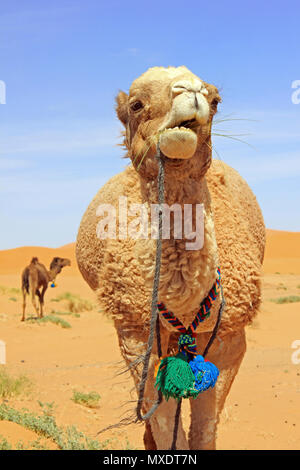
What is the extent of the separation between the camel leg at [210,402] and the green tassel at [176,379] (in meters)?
0.56

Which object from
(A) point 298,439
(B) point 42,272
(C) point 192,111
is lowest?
(A) point 298,439

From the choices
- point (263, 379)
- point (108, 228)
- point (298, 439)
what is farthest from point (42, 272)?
point (108, 228)

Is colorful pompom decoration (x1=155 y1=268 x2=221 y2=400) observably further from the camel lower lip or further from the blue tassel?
the camel lower lip

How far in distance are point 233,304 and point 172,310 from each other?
0.60m

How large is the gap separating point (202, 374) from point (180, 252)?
2.30 ft

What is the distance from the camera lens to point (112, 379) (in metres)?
8.88

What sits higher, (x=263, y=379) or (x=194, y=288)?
(x=194, y=288)

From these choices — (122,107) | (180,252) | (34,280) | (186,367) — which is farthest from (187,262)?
(34,280)

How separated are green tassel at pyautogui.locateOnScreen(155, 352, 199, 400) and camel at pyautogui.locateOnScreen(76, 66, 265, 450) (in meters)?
0.24

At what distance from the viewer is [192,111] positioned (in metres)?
2.61

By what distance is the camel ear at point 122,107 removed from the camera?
327 cm

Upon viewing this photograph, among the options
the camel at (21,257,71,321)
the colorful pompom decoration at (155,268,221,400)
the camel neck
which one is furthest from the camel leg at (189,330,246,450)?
the camel at (21,257,71,321)

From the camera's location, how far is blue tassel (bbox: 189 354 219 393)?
9.75 feet

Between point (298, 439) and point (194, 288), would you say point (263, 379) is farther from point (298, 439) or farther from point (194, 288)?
point (194, 288)
